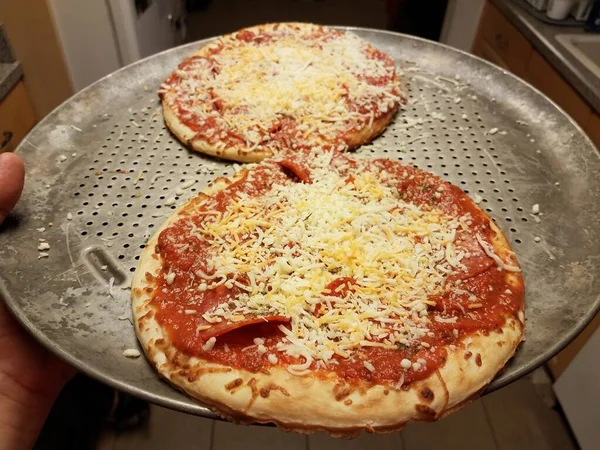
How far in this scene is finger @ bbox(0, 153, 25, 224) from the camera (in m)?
1.16

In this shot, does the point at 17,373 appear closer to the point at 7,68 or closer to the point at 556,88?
the point at 7,68

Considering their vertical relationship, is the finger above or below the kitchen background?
above

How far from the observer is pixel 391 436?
195 centimetres

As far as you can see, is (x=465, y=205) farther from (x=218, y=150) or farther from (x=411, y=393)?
(x=218, y=150)

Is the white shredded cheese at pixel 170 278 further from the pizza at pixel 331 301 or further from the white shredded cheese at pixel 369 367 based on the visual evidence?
the white shredded cheese at pixel 369 367

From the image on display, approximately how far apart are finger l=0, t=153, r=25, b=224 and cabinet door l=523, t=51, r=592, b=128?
1781 mm

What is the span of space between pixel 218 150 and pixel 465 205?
0.65 meters

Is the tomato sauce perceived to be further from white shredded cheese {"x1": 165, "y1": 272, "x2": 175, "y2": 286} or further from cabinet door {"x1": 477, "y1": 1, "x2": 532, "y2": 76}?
cabinet door {"x1": 477, "y1": 1, "x2": 532, "y2": 76}

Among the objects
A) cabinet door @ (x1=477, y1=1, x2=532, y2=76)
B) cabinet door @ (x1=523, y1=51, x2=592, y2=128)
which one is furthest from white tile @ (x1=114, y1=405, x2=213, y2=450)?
cabinet door @ (x1=477, y1=1, x2=532, y2=76)

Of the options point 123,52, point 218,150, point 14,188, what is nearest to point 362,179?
point 218,150

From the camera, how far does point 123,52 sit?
84.7 inches

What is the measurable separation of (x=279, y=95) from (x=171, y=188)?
1.48ft

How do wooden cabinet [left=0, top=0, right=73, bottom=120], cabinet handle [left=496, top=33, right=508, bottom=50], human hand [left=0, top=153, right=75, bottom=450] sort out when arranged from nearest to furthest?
human hand [left=0, top=153, right=75, bottom=450] < wooden cabinet [left=0, top=0, right=73, bottom=120] < cabinet handle [left=496, top=33, right=508, bottom=50]

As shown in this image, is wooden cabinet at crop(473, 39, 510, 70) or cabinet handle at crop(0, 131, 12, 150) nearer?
cabinet handle at crop(0, 131, 12, 150)
